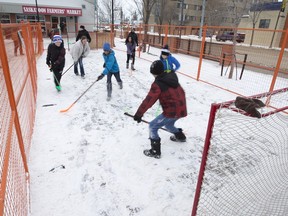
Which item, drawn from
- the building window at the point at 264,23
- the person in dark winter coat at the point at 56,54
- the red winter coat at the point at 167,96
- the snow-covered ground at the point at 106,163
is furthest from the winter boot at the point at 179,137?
the building window at the point at 264,23

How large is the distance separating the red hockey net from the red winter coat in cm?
61

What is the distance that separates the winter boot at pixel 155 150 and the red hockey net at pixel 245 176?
→ 78cm

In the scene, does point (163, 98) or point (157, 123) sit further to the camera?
point (157, 123)

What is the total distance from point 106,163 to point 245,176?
2.09 meters

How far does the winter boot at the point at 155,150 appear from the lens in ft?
11.6

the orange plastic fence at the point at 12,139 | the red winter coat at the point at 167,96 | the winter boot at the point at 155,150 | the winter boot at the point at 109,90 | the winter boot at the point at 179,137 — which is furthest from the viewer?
the winter boot at the point at 109,90

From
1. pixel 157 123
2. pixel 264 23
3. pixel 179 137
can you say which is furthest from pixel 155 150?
pixel 264 23

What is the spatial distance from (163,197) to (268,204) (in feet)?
4.32

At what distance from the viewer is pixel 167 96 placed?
319cm

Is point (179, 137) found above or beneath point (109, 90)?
beneath

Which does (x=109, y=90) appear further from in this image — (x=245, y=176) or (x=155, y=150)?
(x=245, y=176)

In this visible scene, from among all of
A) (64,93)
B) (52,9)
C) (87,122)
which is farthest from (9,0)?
(87,122)

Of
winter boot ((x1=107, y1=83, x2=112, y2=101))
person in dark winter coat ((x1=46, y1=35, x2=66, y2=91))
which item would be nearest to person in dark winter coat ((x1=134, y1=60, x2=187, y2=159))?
winter boot ((x1=107, y1=83, x2=112, y2=101))

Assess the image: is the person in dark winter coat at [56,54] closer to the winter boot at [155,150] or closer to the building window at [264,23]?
the winter boot at [155,150]
